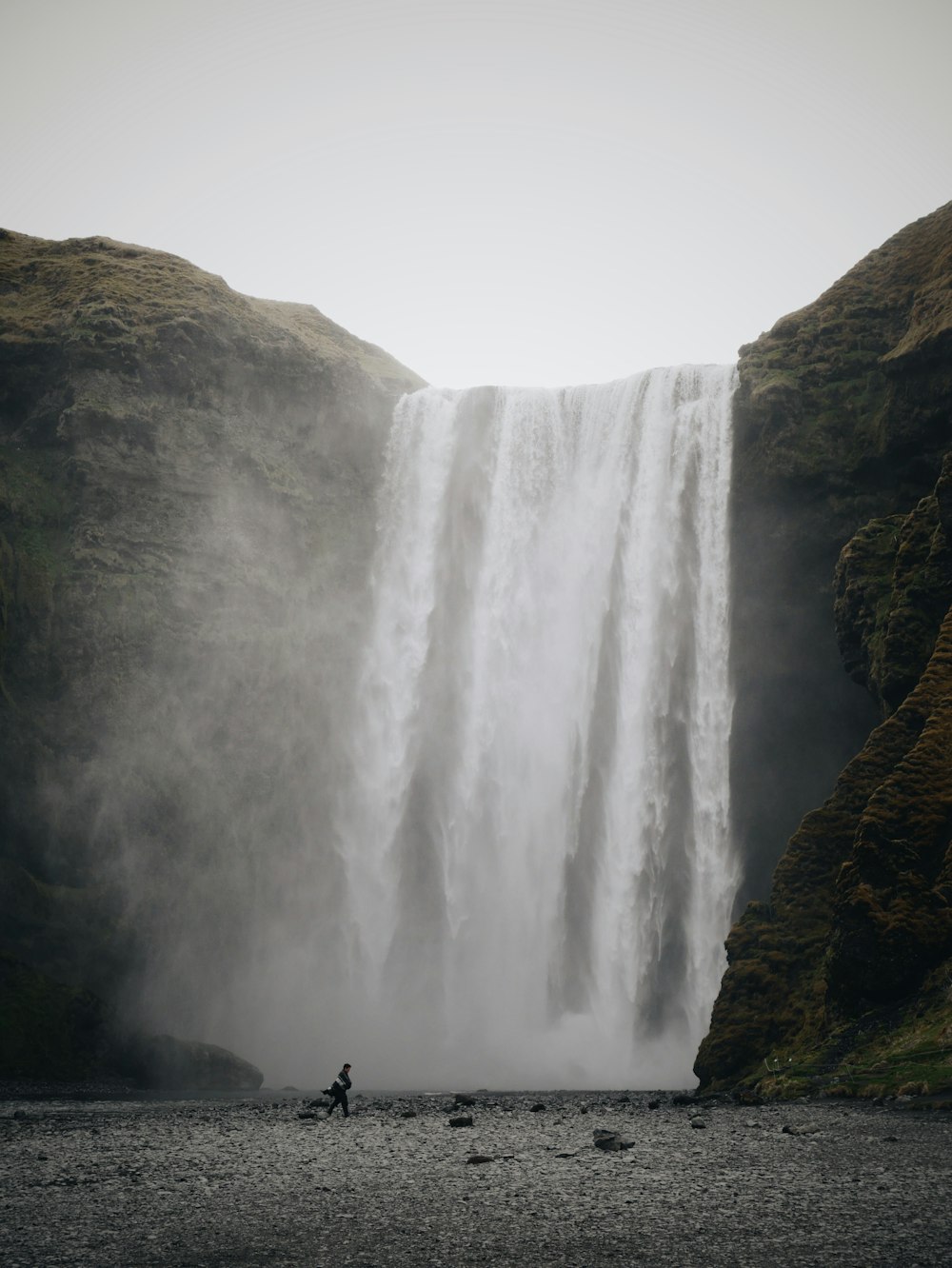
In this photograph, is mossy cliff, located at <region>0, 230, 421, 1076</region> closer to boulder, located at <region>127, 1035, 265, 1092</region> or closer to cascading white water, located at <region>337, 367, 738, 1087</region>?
cascading white water, located at <region>337, 367, 738, 1087</region>

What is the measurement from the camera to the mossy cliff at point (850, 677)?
21391mm

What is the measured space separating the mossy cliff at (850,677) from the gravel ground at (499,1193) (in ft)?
13.9

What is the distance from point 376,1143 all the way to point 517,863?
2699 cm

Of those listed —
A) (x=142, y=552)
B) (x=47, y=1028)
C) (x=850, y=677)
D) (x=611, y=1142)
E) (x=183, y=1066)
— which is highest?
(x=142, y=552)

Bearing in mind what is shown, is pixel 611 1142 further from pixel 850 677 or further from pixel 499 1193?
pixel 850 677

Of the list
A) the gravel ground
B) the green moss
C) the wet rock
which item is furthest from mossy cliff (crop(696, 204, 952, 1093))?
the green moss

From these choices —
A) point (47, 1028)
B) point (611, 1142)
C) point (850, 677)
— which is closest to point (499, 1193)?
point (611, 1142)

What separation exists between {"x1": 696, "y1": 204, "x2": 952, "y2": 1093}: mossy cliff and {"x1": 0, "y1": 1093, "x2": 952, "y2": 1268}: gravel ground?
13.9 ft

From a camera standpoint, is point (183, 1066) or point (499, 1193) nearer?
point (499, 1193)

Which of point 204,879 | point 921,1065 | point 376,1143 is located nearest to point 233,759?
point 204,879

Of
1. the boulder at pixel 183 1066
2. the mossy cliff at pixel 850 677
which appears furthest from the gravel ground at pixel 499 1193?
the boulder at pixel 183 1066

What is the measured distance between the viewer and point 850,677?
35875mm

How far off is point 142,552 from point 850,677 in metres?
30.7

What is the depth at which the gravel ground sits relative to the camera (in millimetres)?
9534
